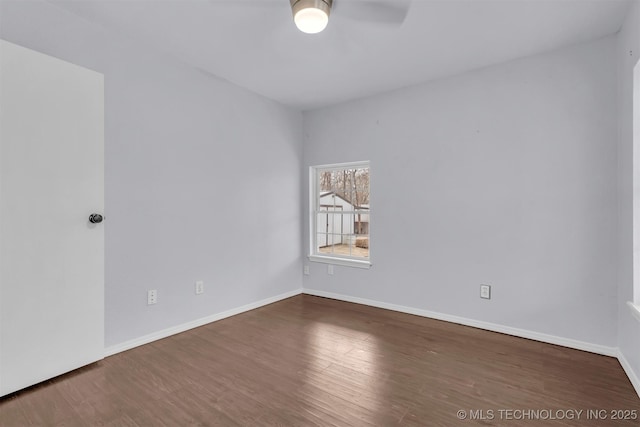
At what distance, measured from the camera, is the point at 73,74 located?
7.08 ft

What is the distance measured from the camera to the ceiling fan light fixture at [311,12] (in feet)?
6.47

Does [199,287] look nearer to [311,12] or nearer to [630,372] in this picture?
[311,12]

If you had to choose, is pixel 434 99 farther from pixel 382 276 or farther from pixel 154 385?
pixel 154 385

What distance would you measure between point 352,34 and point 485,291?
2587 mm

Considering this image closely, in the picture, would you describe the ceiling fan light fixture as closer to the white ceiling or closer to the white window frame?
the white ceiling

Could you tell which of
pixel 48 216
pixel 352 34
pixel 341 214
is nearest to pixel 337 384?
pixel 48 216

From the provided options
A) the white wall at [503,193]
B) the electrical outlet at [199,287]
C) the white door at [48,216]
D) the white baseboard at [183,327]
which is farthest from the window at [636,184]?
the white door at [48,216]

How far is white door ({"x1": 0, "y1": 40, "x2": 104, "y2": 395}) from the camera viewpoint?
1.89 metres

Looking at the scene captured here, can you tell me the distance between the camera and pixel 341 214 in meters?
4.23

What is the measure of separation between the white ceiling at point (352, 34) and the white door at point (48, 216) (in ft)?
2.12

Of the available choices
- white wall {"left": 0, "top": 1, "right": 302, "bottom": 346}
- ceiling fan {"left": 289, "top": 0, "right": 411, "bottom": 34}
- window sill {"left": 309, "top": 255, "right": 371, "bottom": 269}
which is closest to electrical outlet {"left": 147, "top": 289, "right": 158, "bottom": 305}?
white wall {"left": 0, "top": 1, "right": 302, "bottom": 346}

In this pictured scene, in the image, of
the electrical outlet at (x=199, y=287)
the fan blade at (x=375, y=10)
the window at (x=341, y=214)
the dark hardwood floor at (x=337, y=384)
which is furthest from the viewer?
the window at (x=341, y=214)

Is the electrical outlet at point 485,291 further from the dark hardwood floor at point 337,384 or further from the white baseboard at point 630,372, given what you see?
the white baseboard at point 630,372

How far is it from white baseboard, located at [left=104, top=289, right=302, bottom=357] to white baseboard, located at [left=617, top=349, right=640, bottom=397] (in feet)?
10.5
